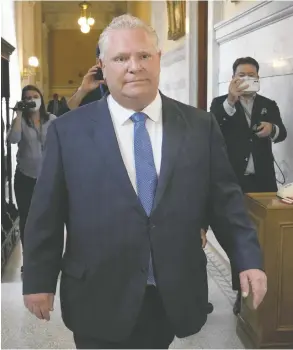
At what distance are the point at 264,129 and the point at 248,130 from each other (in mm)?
145

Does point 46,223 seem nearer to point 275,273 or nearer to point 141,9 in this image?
point 275,273

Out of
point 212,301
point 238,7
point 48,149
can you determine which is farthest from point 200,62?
point 48,149

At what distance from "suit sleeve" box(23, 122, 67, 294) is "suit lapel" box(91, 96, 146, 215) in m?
0.14

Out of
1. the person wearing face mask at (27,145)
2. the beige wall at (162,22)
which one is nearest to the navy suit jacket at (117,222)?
the person wearing face mask at (27,145)

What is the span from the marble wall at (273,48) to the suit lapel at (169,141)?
7.69ft

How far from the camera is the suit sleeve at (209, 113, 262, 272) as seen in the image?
1983 millimetres

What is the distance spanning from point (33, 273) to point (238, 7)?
4222 millimetres

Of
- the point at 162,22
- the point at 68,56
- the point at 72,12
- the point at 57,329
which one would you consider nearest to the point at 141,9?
the point at 162,22

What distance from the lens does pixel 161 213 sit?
1.90 m

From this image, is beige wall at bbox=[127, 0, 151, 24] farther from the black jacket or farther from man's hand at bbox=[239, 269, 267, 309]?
man's hand at bbox=[239, 269, 267, 309]

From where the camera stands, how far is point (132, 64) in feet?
6.04

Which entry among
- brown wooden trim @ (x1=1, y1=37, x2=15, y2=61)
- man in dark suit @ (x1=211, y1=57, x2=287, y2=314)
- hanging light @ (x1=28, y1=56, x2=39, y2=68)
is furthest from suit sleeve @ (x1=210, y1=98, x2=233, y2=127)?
hanging light @ (x1=28, y1=56, x2=39, y2=68)

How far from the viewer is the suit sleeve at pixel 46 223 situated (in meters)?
1.92

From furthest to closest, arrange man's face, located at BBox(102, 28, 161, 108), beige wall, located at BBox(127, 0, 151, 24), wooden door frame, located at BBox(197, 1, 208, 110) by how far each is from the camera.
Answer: beige wall, located at BBox(127, 0, 151, 24) < wooden door frame, located at BBox(197, 1, 208, 110) < man's face, located at BBox(102, 28, 161, 108)
